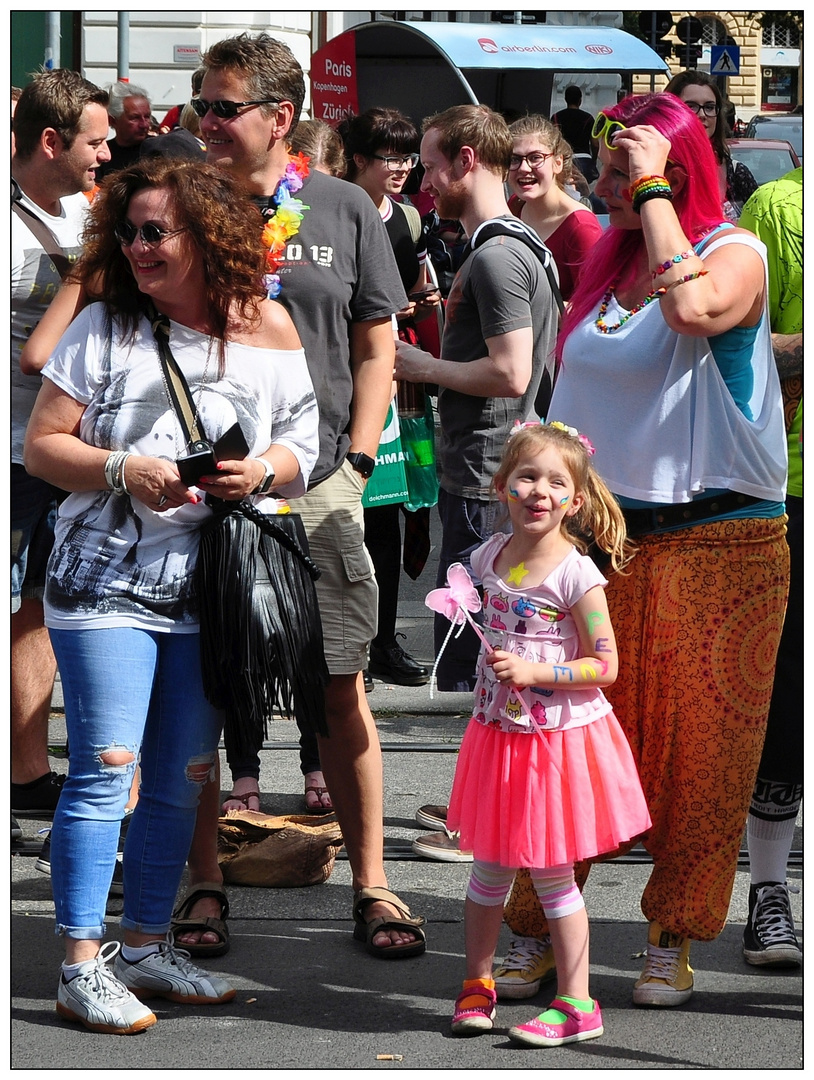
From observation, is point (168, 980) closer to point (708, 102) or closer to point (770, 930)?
point (770, 930)

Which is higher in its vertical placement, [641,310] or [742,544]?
[641,310]

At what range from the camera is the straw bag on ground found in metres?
4.16

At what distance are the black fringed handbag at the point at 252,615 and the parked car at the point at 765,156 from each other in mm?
17314

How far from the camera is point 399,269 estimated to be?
240 inches

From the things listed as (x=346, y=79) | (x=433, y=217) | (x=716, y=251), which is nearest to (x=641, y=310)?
(x=716, y=251)

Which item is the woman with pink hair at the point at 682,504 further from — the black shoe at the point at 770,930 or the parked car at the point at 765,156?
the parked car at the point at 765,156

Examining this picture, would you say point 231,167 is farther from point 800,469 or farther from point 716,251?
point 800,469

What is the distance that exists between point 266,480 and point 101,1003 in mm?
1197

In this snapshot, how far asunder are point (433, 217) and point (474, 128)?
3.41 m

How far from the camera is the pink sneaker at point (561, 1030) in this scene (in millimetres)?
3139

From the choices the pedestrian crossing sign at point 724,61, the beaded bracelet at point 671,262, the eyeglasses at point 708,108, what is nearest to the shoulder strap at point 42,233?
the beaded bracelet at point 671,262

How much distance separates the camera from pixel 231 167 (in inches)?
150

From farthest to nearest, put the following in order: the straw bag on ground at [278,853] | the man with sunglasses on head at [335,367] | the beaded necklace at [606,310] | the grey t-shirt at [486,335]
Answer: the grey t-shirt at [486,335] < the straw bag on ground at [278,853] < the man with sunglasses on head at [335,367] < the beaded necklace at [606,310]

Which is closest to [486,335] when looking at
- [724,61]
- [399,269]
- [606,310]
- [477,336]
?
[477,336]
